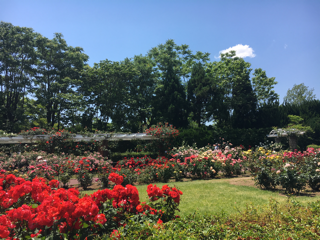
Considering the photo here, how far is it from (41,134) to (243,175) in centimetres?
→ 1016

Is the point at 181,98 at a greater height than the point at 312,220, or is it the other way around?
the point at 181,98

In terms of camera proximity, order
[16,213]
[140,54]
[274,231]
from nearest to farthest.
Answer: [16,213], [274,231], [140,54]

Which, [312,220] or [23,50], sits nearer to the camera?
[312,220]

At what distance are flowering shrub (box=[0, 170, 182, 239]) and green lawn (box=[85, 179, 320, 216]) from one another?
4.54 ft

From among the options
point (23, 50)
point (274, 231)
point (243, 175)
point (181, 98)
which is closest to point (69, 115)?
point (23, 50)

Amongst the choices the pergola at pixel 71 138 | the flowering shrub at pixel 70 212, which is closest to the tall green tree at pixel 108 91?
the pergola at pixel 71 138

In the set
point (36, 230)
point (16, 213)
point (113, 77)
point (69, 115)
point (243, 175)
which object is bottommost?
point (243, 175)

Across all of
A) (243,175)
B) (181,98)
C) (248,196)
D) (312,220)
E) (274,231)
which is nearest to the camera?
(274,231)

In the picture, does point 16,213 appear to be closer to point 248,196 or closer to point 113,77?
point 248,196

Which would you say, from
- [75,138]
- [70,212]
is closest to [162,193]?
[70,212]

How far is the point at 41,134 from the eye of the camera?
436 inches

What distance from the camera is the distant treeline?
741 inches

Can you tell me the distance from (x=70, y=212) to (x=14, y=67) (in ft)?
73.3

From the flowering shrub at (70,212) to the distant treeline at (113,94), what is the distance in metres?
15.6
